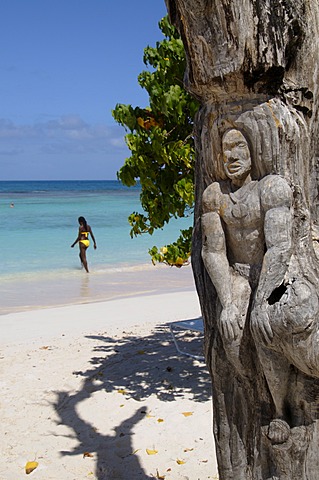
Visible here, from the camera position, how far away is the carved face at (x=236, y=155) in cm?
303

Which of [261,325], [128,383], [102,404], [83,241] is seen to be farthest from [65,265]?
[261,325]

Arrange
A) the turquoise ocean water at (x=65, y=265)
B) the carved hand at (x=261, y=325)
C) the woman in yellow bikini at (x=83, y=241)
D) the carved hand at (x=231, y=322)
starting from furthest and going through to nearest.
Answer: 1. the woman in yellow bikini at (x=83, y=241)
2. the turquoise ocean water at (x=65, y=265)
3. the carved hand at (x=231, y=322)
4. the carved hand at (x=261, y=325)

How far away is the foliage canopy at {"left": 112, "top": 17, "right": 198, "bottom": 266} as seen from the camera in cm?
593

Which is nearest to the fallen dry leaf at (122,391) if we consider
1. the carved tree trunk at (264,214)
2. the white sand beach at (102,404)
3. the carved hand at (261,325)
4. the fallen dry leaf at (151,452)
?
the white sand beach at (102,404)

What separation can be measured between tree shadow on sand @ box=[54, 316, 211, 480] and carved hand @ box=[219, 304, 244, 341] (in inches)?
97.5

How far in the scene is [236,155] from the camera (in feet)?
9.95

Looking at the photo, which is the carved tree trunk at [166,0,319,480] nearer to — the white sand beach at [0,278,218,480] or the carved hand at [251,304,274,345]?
the carved hand at [251,304,274,345]

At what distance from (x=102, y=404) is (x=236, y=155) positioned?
14.2 ft

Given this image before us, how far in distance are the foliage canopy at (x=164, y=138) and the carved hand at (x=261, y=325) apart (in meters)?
3.06

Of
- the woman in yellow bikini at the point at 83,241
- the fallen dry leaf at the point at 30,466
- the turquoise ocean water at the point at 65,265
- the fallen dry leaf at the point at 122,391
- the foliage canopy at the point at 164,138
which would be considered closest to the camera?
the fallen dry leaf at the point at 30,466

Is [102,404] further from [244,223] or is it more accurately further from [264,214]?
[264,214]

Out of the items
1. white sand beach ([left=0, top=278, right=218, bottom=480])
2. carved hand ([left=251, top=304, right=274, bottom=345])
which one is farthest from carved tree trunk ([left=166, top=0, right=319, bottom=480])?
white sand beach ([left=0, top=278, right=218, bottom=480])

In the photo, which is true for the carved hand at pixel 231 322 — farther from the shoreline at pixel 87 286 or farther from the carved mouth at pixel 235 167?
the shoreline at pixel 87 286

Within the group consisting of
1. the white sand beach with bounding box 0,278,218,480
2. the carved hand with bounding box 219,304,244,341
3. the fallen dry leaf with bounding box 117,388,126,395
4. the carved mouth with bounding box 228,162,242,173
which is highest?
the carved mouth with bounding box 228,162,242,173
